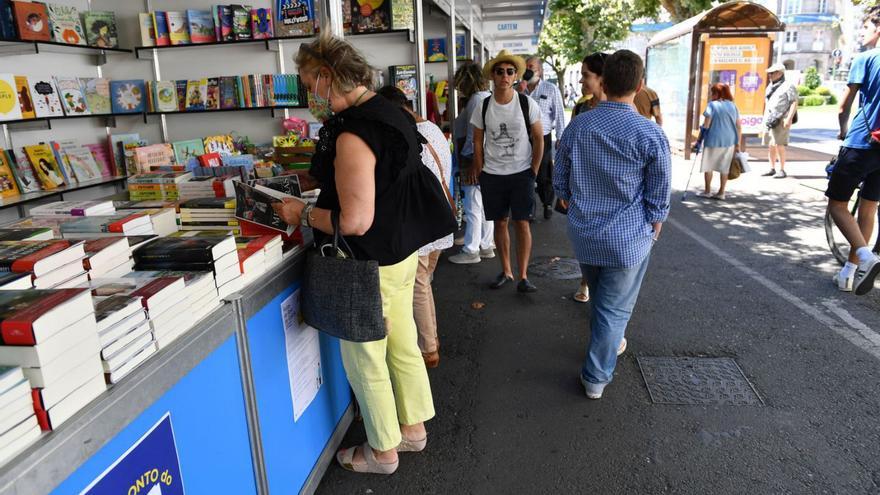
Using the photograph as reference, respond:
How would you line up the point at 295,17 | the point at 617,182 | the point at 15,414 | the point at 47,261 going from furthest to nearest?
1. the point at 295,17
2. the point at 617,182
3. the point at 47,261
4. the point at 15,414

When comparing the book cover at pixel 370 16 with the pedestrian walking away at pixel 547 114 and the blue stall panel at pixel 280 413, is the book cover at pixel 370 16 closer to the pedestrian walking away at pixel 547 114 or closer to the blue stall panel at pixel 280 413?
the pedestrian walking away at pixel 547 114

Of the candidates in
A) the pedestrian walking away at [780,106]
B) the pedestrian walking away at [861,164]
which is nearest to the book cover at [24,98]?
the pedestrian walking away at [861,164]

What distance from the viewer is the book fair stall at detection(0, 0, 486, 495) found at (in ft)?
4.38

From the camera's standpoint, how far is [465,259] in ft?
20.0

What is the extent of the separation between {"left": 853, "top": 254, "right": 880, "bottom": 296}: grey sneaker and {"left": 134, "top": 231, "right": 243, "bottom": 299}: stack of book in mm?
4576

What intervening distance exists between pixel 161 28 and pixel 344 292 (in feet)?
13.1

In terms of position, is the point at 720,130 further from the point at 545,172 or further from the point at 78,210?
the point at 78,210

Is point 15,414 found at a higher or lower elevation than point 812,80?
lower

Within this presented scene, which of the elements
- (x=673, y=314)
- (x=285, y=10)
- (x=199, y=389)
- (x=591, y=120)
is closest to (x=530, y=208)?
(x=673, y=314)

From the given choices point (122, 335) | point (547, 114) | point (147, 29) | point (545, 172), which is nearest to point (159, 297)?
point (122, 335)

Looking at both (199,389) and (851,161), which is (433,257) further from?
(851,161)

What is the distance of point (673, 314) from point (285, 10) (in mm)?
3968

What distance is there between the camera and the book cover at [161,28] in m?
5.05

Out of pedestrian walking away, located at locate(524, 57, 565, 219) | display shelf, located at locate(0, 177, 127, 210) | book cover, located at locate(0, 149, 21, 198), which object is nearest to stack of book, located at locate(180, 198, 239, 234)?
display shelf, located at locate(0, 177, 127, 210)
